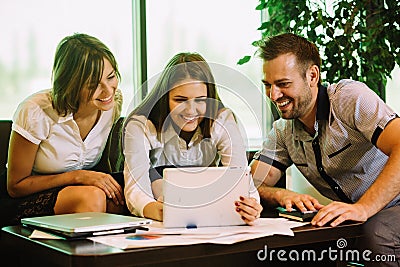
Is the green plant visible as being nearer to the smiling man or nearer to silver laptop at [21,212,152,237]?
the smiling man

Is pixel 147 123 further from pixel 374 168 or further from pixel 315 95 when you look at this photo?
pixel 374 168

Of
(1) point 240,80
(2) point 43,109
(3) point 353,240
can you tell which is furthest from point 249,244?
(1) point 240,80

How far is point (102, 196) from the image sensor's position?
1.95m

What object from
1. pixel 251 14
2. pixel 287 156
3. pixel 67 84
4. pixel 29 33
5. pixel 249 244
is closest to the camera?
pixel 249 244

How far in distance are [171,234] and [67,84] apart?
2.92 feet

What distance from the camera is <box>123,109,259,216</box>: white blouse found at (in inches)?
75.5

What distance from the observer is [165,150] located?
6.95ft

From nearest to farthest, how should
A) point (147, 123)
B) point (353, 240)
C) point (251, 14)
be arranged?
point (353, 240) → point (147, 123) → point (251, 14)

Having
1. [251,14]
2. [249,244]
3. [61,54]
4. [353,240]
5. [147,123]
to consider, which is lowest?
[353,240]

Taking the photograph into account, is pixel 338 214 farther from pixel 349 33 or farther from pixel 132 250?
Answer: pixel 349 33

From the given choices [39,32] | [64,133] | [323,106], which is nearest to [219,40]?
[39,32]

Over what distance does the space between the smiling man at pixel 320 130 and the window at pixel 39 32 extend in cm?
112

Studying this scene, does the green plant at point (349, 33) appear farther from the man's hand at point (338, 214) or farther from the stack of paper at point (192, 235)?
the stack of paper at point (192, 235)

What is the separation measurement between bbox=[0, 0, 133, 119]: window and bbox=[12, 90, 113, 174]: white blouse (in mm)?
740
